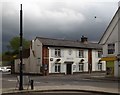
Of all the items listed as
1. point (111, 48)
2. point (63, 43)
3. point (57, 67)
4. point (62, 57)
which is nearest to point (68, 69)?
point (62, 57)

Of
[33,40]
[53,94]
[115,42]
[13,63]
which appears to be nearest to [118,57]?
[115,42]

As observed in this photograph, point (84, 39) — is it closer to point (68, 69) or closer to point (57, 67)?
point (68, 69)

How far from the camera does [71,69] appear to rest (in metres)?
61.8

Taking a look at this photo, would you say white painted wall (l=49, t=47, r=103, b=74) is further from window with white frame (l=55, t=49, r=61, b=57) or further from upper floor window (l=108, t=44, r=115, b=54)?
upper floor window (l=108, t=44, r=115, b=54)

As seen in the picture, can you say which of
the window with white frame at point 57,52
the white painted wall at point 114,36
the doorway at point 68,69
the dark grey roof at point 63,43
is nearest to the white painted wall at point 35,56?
the dark grey roof at point 63,43

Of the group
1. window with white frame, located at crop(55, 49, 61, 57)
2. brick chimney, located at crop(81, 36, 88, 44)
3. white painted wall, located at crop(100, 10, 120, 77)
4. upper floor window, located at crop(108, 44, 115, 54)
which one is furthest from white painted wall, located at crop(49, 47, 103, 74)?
upper floor window, located at crop(108, 44, 115, 54)

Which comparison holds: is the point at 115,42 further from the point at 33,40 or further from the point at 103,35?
the point at 33,40

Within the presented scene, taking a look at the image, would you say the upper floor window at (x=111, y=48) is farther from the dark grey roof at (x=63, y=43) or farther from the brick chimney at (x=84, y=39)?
the brick chimney at (x=84, y=39)

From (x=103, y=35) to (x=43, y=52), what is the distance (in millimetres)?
13786

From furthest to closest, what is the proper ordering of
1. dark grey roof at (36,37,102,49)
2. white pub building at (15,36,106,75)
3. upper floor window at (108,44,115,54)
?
1. dark grey roof at (36,37,102,49)
2. white pub building at (15,36,106,75)
3. upper floor window at (108,44,115,54)

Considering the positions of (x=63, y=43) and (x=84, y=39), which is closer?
(x=63, y=43)

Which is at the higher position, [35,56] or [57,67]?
[35,56]

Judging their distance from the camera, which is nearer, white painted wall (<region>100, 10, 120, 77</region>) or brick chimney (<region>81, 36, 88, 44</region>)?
white painted wall (<region>100, 10, 120, 77</region>)

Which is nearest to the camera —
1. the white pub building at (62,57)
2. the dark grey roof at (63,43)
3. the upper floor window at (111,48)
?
the upper floor window at (111,48)
